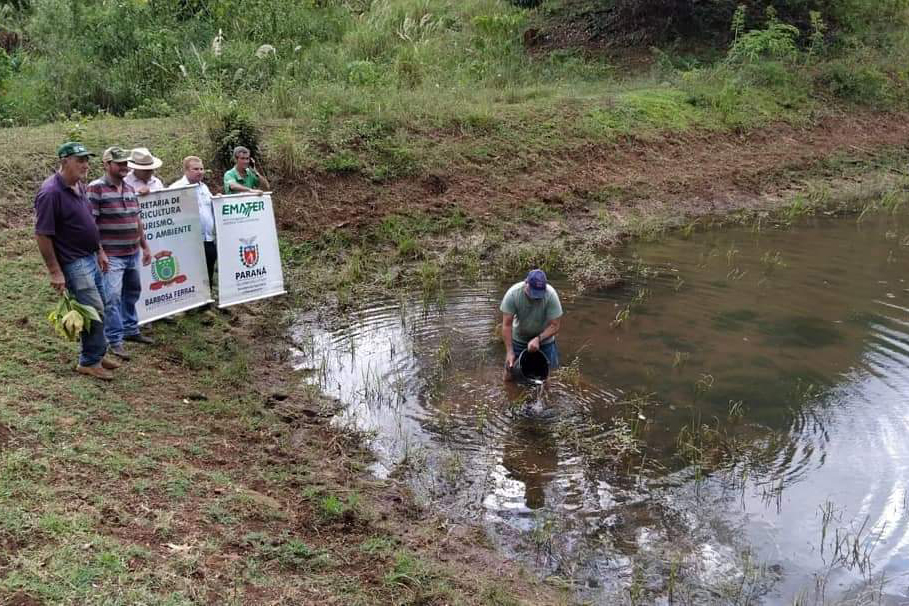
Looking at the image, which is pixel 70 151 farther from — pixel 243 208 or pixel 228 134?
pixel 228 134

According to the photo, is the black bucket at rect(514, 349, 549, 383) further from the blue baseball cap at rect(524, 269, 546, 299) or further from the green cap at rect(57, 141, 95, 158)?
the green cap at rect(57, 141, 95, 158)

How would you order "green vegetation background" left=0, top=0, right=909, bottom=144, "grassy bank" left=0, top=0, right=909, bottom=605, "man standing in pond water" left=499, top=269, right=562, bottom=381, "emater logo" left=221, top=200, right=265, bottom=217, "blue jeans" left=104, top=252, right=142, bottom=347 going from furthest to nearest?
"green vegetation background" left=0, top=0, right=909, bottom=144 → "emater logo" left=221, top=200, right=265, bottom=217 → "man standing in pond water" left=499, top=269, right=562, bottom=381 → "blue jeans" left=104, top=252, right=142, bottom=347 → "grassy bank" left=0, top=0, right=909, bottom=605

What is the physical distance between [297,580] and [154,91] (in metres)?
12.1

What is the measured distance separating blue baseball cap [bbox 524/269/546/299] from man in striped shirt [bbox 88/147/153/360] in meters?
3.59

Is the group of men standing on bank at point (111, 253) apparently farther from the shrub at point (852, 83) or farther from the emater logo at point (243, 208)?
the shrub at point (852, 83)

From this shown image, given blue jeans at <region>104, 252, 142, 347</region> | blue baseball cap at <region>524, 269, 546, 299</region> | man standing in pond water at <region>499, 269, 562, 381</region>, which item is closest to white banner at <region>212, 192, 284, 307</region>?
blue jeans at <region>104, 252, 142, 347</region>

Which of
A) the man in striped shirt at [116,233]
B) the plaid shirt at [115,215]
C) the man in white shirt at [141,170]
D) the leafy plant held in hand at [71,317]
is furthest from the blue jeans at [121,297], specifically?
the leafy plant held in hand at [71,317]

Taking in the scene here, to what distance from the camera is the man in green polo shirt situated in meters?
8.55

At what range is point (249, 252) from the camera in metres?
8.33

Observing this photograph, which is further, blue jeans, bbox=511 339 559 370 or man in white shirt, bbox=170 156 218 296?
man in white shirt, bbox=170 156 218 296

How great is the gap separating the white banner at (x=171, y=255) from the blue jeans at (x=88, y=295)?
1.19 meters

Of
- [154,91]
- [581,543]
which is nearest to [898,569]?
[581,543]

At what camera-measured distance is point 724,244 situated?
12641 mm

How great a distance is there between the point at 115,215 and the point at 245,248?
1.75m
